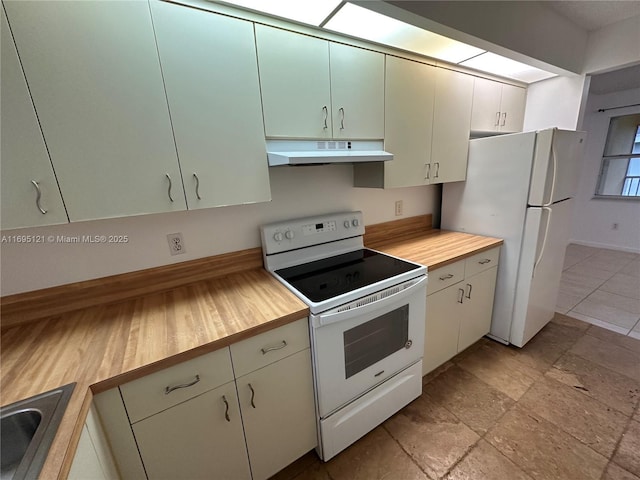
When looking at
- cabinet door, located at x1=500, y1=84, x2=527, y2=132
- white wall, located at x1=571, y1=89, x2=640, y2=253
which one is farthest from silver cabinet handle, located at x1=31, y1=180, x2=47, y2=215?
white wall, located at x1=571, y1=89, x2=640, y2=253

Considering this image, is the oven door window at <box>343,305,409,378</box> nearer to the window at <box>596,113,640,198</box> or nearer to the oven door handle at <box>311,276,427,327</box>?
the oven door handle at <box>311,276,427,327</box>

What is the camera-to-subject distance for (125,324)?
114 centimetres

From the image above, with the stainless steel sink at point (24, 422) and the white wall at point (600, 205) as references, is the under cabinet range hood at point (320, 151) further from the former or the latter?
the white wall at point (600, 205)

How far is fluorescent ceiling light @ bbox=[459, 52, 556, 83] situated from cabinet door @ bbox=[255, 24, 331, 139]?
1.19 m

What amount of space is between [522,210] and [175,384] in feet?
7.52

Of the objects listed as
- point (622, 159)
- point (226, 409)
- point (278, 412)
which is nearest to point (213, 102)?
point (226, 409)

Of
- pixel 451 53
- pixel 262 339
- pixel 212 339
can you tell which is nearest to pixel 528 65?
pixel 451 53

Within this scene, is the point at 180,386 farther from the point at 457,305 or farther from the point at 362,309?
the point at 457,305

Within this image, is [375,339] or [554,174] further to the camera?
[554,174]

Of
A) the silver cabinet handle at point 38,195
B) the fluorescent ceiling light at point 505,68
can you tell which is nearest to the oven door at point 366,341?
the silver cabinet handle at point 38,195

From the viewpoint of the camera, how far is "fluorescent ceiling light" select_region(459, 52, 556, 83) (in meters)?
1.83

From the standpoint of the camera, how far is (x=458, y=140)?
6.64 feet

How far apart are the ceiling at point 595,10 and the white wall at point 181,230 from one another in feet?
5.28

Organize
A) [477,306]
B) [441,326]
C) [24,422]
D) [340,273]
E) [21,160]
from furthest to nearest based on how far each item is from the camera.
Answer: [477,306]
[441,326]
[340,273]
[21,160]
[24,422]
